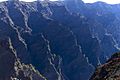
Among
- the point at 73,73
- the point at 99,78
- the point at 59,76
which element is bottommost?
the point at 73,73

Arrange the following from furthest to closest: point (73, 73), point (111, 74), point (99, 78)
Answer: point (73, 73), point (99, 78), point (111, 74)

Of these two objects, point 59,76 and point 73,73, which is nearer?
point 59,76

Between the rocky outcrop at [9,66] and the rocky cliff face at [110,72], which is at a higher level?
the rocky cliff face at [110,72]

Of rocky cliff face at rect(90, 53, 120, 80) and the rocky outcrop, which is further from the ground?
rocky cliff face at rect(90, 53, 120, 80)

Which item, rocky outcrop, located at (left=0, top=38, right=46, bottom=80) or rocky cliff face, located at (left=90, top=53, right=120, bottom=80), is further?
rocky outcrop, located at (left=0, top=38, right=46, bottom=80)

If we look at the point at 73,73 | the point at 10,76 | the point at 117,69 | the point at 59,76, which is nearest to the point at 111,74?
the point at 117,69

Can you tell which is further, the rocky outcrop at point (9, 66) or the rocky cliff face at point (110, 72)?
the rocky outcrop at point (9, 66)

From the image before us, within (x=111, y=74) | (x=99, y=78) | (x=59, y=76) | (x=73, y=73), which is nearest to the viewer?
(x=111, y=74)

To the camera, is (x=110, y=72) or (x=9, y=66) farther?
(x=9, y=66)

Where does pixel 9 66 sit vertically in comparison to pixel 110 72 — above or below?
below

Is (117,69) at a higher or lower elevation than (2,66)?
higher

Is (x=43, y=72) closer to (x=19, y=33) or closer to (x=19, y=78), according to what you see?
(x=19, y=33)
